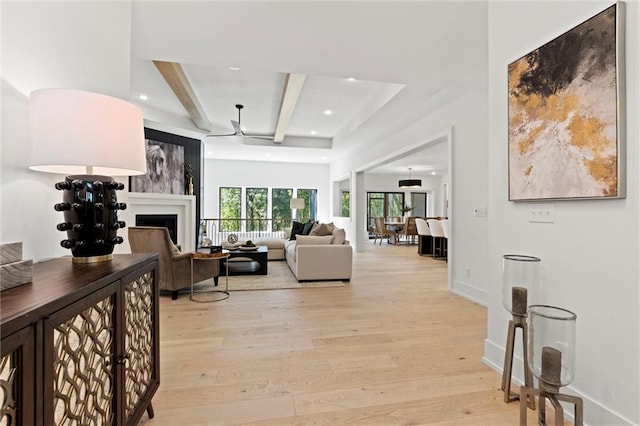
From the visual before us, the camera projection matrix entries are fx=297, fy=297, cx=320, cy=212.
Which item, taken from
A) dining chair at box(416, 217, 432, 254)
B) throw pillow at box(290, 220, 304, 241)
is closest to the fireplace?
throw pillow at box(290, 220, 304, 241)

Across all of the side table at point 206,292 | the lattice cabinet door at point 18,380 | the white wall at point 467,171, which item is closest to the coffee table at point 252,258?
the side table at point 206,292

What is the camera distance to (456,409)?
5.59 feet

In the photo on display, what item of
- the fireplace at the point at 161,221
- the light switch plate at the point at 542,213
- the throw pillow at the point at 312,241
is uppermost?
the light switch plate at the point at 542,213

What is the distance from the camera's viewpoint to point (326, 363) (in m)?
2.20

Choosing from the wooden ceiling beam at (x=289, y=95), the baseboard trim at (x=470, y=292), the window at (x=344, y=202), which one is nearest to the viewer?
the baseboard trim at (x=470, y=292)

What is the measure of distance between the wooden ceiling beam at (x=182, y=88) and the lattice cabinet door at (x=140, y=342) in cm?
313

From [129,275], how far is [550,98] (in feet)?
7.86

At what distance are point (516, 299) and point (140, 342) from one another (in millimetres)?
2074

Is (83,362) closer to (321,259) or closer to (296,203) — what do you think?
(321,259)

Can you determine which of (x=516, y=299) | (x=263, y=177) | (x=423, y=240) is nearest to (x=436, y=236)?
(x=423, y=240)

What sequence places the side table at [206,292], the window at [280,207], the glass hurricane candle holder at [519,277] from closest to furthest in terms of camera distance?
the glass hurricane candle holder at [519,277]
the side table at [206,292]
the window at [280,207]

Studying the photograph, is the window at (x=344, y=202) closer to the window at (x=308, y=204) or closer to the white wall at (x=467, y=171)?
the window at (x=308, y=204)

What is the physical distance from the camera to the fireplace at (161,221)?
6.13 metres

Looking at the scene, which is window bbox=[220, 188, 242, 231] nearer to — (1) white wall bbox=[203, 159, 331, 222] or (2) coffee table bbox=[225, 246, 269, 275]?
(1) white wall bbox=[203, 159, 331, 222]
